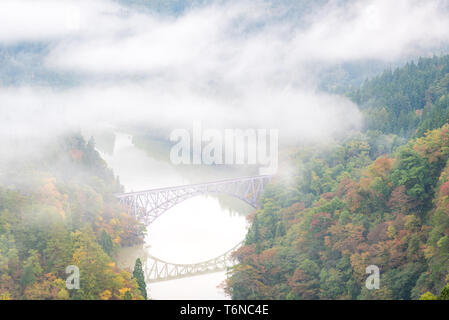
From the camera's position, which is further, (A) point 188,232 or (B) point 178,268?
(A) point 188,232

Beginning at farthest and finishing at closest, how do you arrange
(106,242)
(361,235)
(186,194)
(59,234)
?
(186,194), (106,242), (59,234), (361,235)

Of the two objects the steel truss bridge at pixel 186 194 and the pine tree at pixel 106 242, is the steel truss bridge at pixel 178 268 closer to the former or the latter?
the pine tree at pixel 106 242

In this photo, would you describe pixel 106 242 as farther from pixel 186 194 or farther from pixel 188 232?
pixel 188 232

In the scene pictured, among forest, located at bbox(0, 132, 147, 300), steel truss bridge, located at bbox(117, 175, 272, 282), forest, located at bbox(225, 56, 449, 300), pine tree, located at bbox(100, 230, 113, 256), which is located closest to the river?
steel truss bridge, located at bbox(117, 175, 272, 282)

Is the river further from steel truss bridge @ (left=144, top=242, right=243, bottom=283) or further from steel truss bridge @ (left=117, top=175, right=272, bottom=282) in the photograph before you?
steel truss bridge @ (left=117, top=175, right=272, bottom=282)

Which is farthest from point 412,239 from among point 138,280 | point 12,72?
point 12,72

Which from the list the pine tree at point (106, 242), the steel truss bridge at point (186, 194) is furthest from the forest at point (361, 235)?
the pine tree at point (106, 242)

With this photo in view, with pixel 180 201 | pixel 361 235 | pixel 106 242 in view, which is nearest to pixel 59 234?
pixel 106 242
